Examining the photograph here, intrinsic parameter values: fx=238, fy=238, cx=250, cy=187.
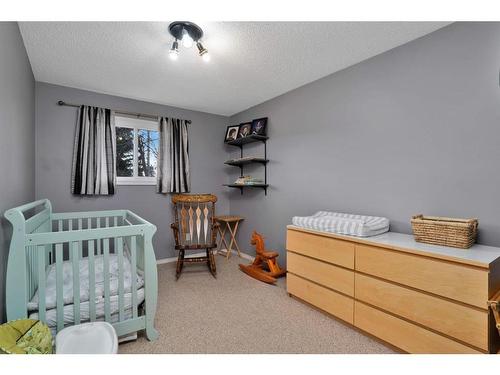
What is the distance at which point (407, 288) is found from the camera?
1.52 meters

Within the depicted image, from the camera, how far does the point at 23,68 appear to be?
1.97 meters

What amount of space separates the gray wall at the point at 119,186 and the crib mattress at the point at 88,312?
1.71 meters

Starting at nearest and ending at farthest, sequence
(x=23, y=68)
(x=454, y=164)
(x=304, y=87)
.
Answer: (x=454, y=164) < (x=23, y=68) < (x=304, y=87)

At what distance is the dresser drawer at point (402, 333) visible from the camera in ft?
4.46

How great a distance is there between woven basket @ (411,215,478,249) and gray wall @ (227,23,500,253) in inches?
6.1

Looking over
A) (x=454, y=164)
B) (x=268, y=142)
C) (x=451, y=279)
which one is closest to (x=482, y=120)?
(x=454, y=164)

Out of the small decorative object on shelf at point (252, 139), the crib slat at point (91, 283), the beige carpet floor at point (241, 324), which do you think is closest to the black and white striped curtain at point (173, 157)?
the small decorative object on shelf at point (252, 139)

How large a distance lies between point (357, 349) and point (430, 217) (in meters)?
1.07

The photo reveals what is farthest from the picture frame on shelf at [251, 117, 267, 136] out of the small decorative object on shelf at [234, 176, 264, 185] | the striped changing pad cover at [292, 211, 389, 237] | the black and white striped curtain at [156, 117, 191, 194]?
the striped changing pad cover at [292, 211, 389, 237]

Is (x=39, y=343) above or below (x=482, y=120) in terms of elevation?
below

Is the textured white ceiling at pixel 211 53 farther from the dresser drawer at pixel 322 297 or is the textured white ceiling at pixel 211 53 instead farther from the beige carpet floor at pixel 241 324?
the beige carpet floor at pixel 241 324

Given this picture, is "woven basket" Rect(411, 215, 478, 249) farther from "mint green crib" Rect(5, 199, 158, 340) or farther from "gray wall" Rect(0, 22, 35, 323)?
"gray wall" Rect(0, 22, 35, 323)

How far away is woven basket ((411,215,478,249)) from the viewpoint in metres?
1.46
